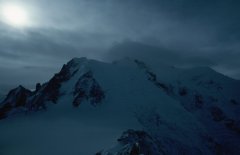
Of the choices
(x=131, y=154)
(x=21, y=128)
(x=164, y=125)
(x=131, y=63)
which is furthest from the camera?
(x=131, y=63)

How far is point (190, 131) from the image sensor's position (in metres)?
127

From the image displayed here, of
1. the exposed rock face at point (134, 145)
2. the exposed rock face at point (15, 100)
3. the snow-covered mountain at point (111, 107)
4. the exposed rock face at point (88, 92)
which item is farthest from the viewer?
the exposed rock face at point (15, 100)

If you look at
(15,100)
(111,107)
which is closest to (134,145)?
(111,107)

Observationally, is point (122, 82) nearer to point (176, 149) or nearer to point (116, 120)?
point (116, 120)

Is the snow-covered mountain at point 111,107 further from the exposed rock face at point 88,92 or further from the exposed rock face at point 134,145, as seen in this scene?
the exposed rock face at point 134,145

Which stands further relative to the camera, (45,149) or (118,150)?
(45,149)

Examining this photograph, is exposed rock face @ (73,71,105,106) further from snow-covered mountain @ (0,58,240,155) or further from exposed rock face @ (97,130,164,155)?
exposed rock face @ (97,130,164,155)

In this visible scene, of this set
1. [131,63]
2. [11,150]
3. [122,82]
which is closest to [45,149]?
[11,150]

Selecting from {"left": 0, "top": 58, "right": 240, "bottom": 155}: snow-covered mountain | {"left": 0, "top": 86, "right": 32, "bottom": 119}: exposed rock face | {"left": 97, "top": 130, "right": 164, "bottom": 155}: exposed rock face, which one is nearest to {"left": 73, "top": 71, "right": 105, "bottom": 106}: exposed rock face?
{"left": 0, "top": 58, "right": 240, "bottom": 155}: snow-covered mountain

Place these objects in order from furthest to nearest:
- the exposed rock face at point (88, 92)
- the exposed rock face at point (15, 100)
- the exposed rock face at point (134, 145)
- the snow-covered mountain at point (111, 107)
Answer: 1. the exposed rock face at point (15, 100)
2. the exposed rock face at point (88, 92)
3. the snow-covered mountain at point (111, 107)
4. the exposed rock face at point (134, 145)

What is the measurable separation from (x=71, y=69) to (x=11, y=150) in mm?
66530

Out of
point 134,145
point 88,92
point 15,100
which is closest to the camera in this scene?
point 134,145

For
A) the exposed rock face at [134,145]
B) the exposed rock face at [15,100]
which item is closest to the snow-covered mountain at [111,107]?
the exposed rock face at [15,100]

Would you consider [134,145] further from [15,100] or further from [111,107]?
[15,100]
